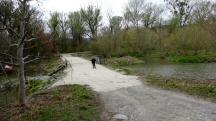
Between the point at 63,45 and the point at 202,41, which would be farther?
the point at 63,45

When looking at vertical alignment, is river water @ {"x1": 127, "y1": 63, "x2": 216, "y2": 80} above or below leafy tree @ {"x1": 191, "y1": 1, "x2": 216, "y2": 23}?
below

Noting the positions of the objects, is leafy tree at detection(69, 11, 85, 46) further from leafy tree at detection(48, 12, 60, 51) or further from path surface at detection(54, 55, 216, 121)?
path surface at detection(54, 55, 216, 121)

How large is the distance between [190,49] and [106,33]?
15341mm

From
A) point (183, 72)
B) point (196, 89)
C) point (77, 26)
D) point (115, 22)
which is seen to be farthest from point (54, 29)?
point (77, 26)

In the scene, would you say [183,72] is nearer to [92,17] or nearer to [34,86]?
[34,86]

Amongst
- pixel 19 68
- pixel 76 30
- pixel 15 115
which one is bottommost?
pixel 15 115

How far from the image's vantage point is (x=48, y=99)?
1399cm

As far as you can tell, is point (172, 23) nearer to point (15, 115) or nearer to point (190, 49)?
point (190, 49)

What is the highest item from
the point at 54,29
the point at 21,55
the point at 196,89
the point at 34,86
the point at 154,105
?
the point at 54,29

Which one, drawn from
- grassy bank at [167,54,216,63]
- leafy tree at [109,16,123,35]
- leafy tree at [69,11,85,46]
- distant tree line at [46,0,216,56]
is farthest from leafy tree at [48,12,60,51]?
leafy tree at [69,11,85,46]

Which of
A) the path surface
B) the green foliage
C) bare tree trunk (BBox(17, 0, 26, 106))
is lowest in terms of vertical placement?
the green foliage

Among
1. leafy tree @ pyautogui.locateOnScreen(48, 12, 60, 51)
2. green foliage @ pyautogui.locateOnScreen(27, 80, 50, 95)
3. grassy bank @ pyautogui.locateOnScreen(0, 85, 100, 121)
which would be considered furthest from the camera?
green foliage @ pyautogui.locateOnScreen(27, 80, 50, 95)

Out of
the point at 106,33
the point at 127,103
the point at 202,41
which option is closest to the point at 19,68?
the point at 127,103

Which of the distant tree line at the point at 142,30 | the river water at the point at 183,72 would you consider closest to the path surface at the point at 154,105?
the river water at the point at 183,72
